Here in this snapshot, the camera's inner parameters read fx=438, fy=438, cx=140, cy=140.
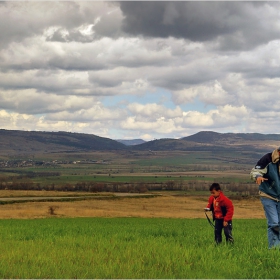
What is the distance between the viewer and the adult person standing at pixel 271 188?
12078 millimetres

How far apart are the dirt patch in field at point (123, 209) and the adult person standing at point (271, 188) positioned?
47.7m

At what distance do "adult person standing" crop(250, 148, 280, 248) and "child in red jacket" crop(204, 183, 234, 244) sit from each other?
4.55ft

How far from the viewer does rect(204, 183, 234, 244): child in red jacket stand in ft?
→ 44.0

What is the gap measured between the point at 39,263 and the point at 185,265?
3209mm

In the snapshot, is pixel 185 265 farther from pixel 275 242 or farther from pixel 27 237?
pixel 27 237

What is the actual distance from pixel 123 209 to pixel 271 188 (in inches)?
2497

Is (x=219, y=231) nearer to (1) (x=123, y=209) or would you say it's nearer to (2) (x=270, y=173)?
(2) (x=270, y=173)

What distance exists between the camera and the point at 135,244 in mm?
12641

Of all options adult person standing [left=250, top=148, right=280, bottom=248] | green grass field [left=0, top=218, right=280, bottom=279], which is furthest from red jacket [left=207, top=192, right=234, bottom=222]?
adult person standing [left=250, top=148, right=280, bottom=248]

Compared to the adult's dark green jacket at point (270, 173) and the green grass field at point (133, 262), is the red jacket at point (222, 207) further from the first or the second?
the adult's dark green jacket at point (270, 173)

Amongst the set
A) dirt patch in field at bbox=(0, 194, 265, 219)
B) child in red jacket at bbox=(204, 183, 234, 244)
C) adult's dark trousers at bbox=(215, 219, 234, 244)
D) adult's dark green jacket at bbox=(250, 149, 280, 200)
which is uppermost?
adult's dark green jacket at bbox=(250, 149, 280, 200)

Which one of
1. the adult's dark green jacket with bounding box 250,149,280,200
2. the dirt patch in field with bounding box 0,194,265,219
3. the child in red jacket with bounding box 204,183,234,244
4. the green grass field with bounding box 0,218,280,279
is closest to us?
the green grass field with bounding box 0,218,280,279

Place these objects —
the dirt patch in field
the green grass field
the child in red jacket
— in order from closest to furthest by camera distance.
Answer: the green grass field
the child in red jacket
the dirt patch in field

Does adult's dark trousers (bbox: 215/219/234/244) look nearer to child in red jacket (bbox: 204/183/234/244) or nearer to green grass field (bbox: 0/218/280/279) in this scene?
child in red jacket (bbox: 204/183/234/244)
